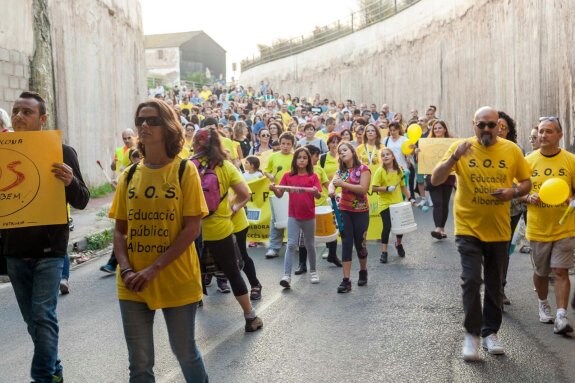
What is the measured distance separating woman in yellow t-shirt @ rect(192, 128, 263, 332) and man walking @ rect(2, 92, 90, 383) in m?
2.02

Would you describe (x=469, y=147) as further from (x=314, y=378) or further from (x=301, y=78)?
(x=301, y=78)

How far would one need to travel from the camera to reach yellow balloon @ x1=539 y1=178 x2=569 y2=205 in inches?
252

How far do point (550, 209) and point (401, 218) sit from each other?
3946mm

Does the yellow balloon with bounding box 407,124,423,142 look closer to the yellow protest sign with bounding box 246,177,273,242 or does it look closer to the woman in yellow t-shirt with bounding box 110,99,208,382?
the yellow protest sign with bounding box 246,177,273,242

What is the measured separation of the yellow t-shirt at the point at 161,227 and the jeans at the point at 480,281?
2.66 m

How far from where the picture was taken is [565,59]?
15.0 m

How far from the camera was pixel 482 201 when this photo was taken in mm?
5953

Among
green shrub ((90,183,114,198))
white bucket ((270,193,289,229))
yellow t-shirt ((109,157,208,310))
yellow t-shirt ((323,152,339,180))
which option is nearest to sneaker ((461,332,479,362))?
yellow t-shirt ((109,157,208,310))

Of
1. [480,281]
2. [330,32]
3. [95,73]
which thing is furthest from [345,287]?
[330,32]

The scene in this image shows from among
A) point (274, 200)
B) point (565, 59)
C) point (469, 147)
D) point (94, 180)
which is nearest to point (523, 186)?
point (469, 147)

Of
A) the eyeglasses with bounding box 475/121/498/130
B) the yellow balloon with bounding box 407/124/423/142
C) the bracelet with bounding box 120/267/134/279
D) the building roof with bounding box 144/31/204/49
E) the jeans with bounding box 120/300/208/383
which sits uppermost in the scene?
the building roof with bounding box 144/31/204/49

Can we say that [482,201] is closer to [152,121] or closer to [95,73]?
[152,121]

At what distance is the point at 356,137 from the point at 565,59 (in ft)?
17.1

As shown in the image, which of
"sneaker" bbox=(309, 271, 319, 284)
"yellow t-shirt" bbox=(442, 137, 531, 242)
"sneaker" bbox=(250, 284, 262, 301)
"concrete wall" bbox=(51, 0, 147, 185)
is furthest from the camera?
"concrete wall" bbox=(51, 0, 147, 185)
